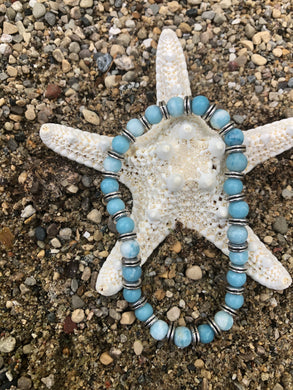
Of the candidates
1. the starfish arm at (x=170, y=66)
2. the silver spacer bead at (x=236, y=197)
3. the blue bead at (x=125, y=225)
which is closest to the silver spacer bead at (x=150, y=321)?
the blue bead at (x=125, y=225)

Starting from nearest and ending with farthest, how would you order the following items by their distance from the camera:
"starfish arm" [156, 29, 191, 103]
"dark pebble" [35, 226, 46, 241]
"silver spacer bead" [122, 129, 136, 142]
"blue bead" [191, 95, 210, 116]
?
1. "blue bead" [191, 95, 210, 116]
2. "silver spacer bead" [122, 129, 136, 142]
3. "starfish arm" [156, 29, 191, 103]
4. "dark pebble" [35, 226, 46, 241]

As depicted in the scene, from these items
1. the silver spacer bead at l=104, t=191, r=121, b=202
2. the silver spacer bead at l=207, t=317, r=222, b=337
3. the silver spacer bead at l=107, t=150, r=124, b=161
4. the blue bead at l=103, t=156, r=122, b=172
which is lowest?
the silver spacer bead at l=207, t=317, r=222, b=337

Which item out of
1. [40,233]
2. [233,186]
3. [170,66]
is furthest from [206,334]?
[170,66]

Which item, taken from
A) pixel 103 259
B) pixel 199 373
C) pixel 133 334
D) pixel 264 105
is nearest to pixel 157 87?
pixel 264 105

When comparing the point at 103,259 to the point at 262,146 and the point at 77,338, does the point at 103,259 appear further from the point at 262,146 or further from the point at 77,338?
the point at 262,146

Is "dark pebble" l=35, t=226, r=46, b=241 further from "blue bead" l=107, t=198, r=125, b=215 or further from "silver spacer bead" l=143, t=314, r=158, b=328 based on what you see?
"silver spacer bead" l=143, t=314, r=158, b=328

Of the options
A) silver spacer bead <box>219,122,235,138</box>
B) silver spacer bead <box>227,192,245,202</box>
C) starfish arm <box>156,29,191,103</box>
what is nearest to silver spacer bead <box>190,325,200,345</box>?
silver spacer bead <box>227,192,245,202</box>
